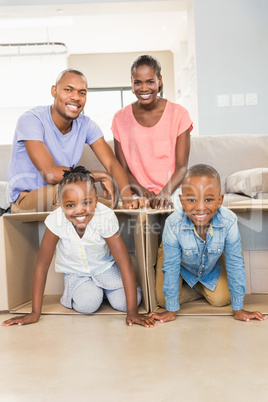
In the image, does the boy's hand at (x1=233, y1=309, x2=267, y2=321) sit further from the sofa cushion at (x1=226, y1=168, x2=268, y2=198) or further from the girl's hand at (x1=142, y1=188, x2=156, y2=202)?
the sofa cushion at (x1=226, y1=168, x2=268, y2=198)

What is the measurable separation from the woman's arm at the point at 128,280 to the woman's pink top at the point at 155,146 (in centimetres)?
48

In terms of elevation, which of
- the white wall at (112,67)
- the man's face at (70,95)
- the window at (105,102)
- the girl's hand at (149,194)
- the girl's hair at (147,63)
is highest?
the white wall at (112,67)

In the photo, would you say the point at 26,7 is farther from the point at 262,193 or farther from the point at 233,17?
the point at 262,193

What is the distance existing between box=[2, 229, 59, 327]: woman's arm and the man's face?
0.51 m

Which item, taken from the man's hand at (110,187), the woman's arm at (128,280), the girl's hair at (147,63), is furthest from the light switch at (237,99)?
the woman's arm at (128,280)

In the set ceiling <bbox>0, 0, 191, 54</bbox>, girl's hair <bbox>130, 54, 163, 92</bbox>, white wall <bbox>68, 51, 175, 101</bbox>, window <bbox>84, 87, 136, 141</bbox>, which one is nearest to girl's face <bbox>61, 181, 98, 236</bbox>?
girl's hair <bbox>130, 54, 163, 92</bbox>

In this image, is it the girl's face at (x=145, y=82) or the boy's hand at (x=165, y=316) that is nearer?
the boy's hand at (x=165, y=316)

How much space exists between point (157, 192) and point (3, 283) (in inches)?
28.0

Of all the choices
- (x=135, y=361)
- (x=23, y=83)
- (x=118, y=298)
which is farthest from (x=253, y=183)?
(x=23, y=83)

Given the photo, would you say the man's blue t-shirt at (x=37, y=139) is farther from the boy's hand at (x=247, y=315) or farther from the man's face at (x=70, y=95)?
the boy's hand at (x=247, y=315)

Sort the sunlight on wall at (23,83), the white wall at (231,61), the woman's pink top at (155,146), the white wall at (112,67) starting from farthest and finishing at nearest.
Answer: the white wall at (112,67)
the sunlight on wall at (23,83)
the white wall at (231,61)
the woman's pink top at (155,146)

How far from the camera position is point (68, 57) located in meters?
7.12

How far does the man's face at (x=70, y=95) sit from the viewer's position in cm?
167

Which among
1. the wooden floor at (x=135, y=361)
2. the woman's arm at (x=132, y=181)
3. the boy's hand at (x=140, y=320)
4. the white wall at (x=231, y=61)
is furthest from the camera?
the white wall at (x=231, y=61)
